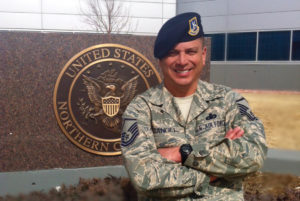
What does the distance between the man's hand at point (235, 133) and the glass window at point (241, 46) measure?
12.9 m

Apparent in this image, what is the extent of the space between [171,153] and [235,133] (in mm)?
370

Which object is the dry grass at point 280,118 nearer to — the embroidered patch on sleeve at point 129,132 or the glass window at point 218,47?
the glass window at point 218,47

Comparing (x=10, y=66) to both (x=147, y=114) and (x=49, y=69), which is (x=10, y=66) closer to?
(x=49, y=69)

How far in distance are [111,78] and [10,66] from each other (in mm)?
1130

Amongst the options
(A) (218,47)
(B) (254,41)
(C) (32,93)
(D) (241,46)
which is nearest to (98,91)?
(C) (32,93)

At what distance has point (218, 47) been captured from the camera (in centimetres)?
1459

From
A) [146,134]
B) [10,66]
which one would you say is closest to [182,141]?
[146,134]

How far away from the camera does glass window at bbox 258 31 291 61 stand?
13242 mm

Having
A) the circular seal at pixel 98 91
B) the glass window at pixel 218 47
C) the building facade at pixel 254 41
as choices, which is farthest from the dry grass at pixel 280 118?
the glass window at pixel 218 47

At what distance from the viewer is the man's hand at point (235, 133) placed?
1.73 metres

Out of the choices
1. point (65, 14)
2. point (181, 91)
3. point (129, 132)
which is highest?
point (65, 14)

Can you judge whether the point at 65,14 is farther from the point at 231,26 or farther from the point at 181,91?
the point at 181,91

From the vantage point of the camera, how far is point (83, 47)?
12.0 ft

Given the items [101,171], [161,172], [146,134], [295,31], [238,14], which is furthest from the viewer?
[238,14]
